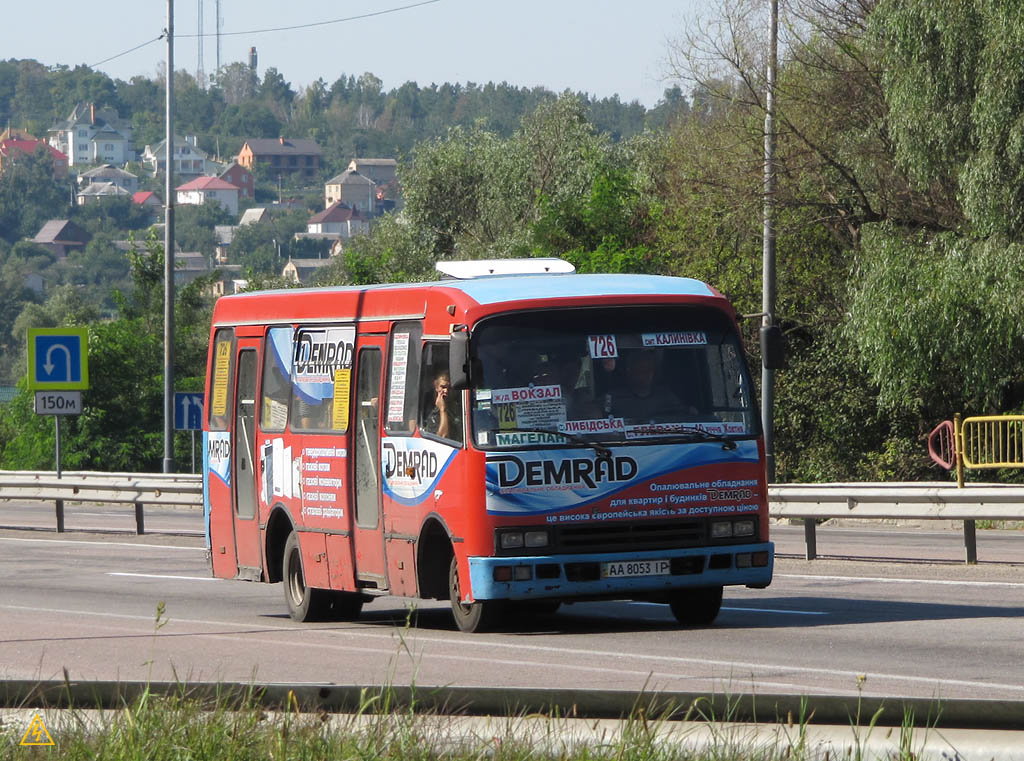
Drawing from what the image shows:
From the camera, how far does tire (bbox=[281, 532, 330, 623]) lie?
14.1 metres

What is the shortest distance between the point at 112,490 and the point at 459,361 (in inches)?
688

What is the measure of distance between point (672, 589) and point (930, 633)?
5.58ft

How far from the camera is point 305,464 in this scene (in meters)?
14.0

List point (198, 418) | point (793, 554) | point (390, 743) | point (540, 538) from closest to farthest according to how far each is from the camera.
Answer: point (390, 743) → point (540, 538) → point (793, 554) → point (198, 418)

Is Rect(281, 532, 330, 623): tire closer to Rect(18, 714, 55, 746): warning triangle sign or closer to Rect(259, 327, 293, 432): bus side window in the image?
Rect(259, 327, 293, 432): bus side window

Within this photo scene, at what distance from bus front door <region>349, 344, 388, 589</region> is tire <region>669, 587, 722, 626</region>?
2099 mm

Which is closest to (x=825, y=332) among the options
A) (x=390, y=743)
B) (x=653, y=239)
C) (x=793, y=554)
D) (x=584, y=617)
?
(x=653, y=239)

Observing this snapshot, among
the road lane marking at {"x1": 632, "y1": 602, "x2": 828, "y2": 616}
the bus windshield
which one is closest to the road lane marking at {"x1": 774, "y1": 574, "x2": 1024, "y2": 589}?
the road lane marking at {"x1": 632, "y1": 602, "x2": 828, "y2": 616}

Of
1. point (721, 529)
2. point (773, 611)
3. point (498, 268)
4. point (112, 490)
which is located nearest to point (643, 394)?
point (721, 529)

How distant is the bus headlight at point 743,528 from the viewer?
12.2 meters

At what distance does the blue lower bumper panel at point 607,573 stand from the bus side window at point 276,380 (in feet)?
11.0

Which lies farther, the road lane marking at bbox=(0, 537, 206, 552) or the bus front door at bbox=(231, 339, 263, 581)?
the road lane marking at bbox=(0, 537, 206, 552)

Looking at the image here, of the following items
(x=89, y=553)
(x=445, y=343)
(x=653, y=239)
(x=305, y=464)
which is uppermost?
(x=653, y=239)

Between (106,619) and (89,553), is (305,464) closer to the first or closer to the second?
(106,619)
